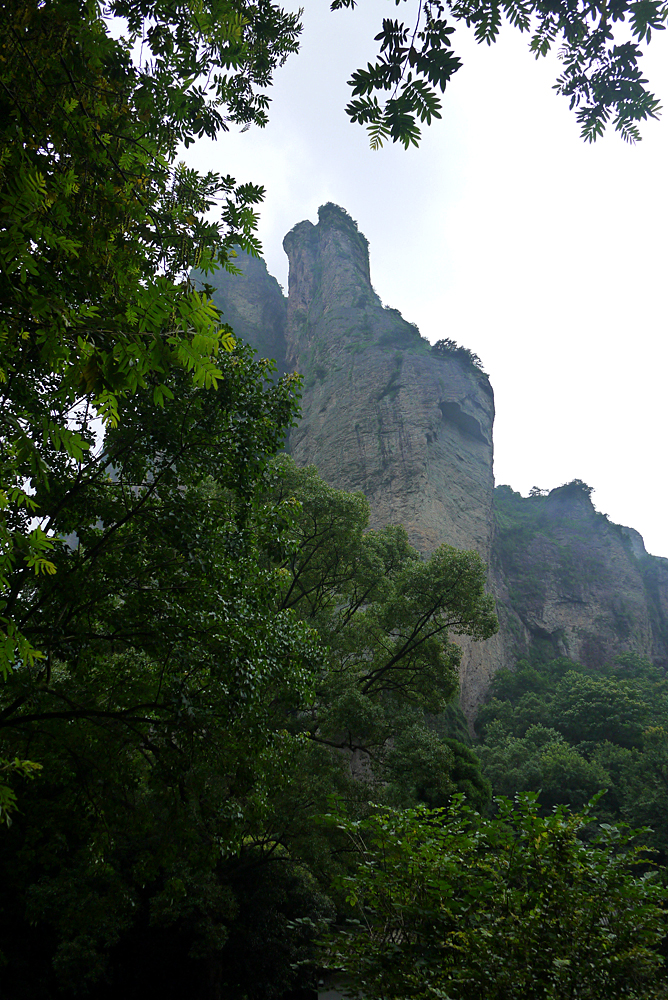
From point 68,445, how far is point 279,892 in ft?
31.7

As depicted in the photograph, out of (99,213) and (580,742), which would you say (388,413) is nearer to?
(580,742)

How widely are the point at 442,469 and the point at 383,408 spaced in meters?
5.55

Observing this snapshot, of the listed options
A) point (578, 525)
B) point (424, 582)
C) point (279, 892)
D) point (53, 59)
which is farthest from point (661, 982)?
point (578, 525)

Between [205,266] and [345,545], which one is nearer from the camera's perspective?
[205,266]

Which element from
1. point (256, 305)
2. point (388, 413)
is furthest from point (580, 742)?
point (256, 305)

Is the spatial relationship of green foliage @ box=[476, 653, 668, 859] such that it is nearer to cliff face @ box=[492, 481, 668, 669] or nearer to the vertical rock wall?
the vertical rock wall

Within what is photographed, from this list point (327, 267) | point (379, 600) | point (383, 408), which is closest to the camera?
point (379, 600)

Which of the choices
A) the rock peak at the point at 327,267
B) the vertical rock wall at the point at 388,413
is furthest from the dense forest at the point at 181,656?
the rock peak at the point at 327,267

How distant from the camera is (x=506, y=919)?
3.21 meters

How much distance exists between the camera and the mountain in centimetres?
3438

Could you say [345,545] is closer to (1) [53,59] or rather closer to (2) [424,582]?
(2) [424,582]

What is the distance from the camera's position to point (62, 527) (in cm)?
533

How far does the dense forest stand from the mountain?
73.9 feet

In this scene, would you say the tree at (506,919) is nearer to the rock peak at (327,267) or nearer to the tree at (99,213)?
the tree at (99,213)
